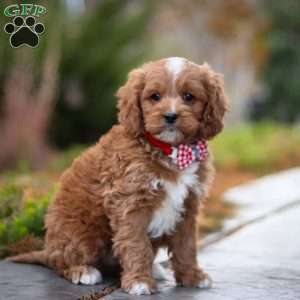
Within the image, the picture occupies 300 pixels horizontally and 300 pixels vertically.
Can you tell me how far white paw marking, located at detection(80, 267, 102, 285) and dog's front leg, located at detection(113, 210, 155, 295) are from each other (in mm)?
285

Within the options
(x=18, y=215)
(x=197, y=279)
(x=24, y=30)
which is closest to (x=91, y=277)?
(x=197, y=279)

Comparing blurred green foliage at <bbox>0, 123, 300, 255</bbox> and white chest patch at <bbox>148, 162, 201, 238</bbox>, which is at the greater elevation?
white chest patch at <bbox>148, 162, 201, 238</bbox>

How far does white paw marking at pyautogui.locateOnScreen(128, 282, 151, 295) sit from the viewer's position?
5.88 m

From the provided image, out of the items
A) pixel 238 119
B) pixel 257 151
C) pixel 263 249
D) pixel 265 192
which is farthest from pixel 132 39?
pixel 238 119

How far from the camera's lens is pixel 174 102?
5.81 metres

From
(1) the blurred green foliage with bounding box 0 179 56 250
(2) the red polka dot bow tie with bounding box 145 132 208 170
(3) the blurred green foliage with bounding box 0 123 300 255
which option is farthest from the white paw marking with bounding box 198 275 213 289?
(1) the blurred green foliage with bounding box 0 179 56 250

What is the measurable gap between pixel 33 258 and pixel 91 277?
760 millimetres

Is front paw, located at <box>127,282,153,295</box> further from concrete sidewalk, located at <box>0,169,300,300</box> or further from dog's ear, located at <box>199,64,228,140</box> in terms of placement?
dog's ear, located at <box>199,64,228,140</box>

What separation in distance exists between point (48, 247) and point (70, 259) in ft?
0.99

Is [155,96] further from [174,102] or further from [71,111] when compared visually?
[71,111]

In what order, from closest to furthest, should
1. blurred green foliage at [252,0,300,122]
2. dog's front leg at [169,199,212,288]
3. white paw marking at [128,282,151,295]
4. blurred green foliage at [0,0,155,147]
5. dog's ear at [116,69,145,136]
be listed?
white paw marking at [128,282,151,295] → dog's ear at [116,69,145,136] → dog's front leg at [169,199,212,288] → blurred green foliage at [0,0,155,147] → blurred green foliage at [252,0,300,122]

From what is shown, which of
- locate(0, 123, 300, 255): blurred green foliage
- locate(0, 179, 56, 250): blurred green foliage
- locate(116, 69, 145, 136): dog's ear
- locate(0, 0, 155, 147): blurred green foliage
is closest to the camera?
locate(116, 69, 145, 136): dog's ear

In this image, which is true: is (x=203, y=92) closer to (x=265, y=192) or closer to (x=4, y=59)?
(x=265, y=192)

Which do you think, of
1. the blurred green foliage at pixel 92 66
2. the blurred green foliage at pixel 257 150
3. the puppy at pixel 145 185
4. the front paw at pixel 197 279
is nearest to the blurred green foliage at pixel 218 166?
the blurred green foliage at pixel 257 150
